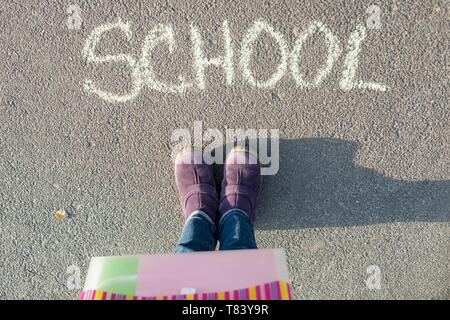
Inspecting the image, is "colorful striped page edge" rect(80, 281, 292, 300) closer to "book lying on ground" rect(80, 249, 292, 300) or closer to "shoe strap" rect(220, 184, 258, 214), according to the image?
"book lying on ground" rect(80, 249, 292, 300)

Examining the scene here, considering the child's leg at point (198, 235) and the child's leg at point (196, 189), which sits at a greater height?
the child's leg at point (196, 189)

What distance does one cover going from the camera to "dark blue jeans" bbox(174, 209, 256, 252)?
80.7 inches

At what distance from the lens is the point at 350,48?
2264mm

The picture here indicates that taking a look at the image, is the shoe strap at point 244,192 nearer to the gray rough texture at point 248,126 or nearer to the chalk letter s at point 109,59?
the gray rough texture at point 248,126

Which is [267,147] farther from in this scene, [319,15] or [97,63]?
[97,63]

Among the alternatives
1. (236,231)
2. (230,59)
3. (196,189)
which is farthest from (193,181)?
(230,59)

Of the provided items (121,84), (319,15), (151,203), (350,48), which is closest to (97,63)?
(121,84)

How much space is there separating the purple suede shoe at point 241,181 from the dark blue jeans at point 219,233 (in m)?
0.06

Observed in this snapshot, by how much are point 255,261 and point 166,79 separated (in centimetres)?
121

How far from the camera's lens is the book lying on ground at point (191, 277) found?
150 cm

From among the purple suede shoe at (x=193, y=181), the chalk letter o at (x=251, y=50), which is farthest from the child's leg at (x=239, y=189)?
the chalk letter o at (x=251, y=50)

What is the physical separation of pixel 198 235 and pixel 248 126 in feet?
2.19

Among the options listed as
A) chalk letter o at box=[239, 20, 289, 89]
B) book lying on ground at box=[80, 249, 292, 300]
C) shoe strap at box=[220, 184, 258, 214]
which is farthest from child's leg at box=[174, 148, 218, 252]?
book lying on ground at box=[80, 249, 292, 300]
